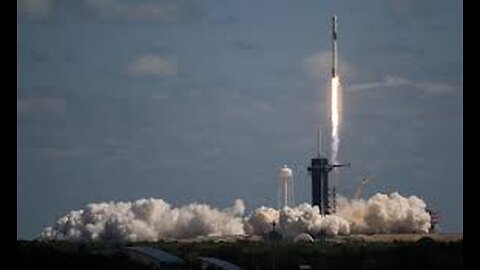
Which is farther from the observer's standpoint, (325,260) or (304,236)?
(304,236)
